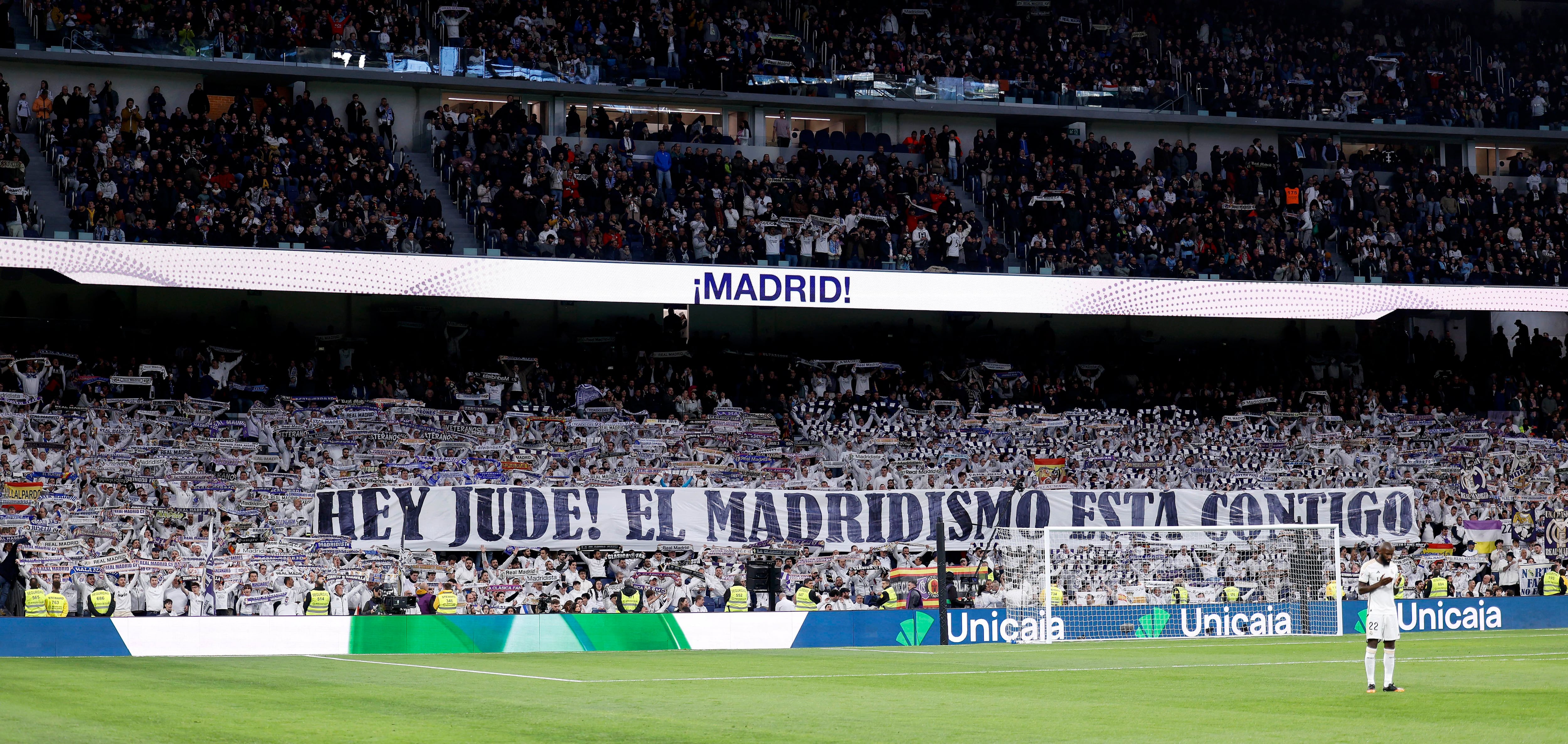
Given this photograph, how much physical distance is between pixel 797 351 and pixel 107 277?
605 inches

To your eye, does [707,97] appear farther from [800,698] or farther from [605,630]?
[800,698]

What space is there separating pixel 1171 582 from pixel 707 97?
56.8ft

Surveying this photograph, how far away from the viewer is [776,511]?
3198cm

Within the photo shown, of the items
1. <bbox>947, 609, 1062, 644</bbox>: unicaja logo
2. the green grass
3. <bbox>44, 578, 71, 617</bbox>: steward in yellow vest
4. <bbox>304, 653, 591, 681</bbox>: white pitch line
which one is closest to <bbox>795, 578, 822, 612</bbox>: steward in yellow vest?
<bbox>947, 609, 1062, 644</bbox>: unicaja logo

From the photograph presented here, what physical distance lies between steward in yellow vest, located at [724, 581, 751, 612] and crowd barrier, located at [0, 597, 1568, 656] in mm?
1658

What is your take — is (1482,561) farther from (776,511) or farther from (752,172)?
(752,172)

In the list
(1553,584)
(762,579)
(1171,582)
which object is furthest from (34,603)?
(1553,584)

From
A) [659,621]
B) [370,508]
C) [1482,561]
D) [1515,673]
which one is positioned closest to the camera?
[1515,673]

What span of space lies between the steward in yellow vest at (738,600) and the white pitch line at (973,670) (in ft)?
24.5

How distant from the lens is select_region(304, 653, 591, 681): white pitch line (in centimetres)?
1952

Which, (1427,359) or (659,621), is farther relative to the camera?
(1427,359)

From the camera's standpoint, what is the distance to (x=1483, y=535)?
1382 inches

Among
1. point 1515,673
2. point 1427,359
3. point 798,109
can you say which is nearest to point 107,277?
point 798,109

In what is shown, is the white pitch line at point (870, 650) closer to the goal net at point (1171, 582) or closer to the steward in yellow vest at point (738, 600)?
the steward in yellow vest at point (738, 600)
